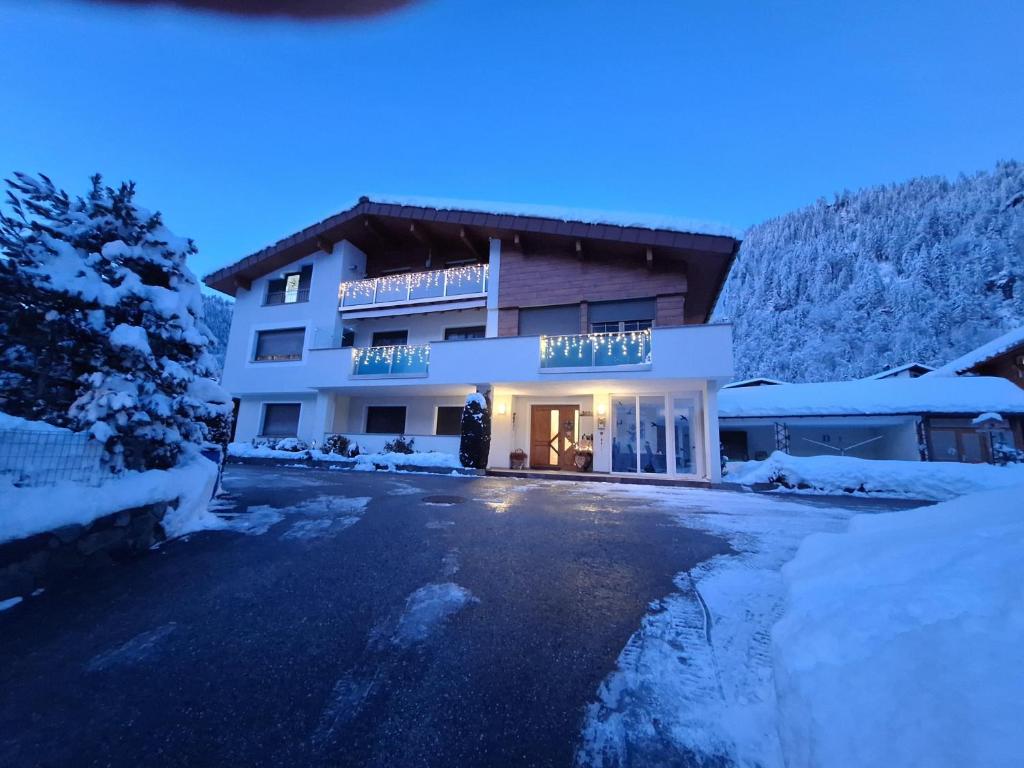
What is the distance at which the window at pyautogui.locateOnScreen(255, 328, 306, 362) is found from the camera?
17938 millimetres

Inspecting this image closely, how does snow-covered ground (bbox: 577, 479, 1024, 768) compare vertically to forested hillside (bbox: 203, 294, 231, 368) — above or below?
below

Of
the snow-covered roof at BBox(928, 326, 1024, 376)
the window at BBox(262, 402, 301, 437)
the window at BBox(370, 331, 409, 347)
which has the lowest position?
the window at BBox(262, 402, 301, 437)

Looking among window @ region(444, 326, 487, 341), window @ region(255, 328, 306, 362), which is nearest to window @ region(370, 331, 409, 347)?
window @ region(444, 326, 487, 341)

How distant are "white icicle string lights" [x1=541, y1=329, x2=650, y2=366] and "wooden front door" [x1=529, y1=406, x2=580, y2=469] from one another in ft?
8.07

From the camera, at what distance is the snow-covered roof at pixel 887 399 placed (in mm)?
17328

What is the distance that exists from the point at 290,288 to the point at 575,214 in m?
13.9

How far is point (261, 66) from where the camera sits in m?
14.5

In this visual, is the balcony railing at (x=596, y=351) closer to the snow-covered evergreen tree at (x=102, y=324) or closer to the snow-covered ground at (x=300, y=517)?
the snow-covered ground at (x=300, y=517)

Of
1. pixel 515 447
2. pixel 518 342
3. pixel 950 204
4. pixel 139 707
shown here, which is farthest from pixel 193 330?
pixel 950 204

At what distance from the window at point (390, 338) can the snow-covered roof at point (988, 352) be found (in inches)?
1120

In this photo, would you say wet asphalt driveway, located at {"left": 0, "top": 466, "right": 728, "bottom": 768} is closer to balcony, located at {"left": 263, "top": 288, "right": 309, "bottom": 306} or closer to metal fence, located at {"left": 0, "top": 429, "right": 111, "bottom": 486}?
metal fence, located at {"left": 0, "top": 429, "right": 111, "bottom": 486}

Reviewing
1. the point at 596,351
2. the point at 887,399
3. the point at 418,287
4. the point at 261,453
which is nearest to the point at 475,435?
the point at 596,351

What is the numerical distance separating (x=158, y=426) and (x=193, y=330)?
1.24 meters

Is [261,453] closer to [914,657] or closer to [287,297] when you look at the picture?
[287,297]
